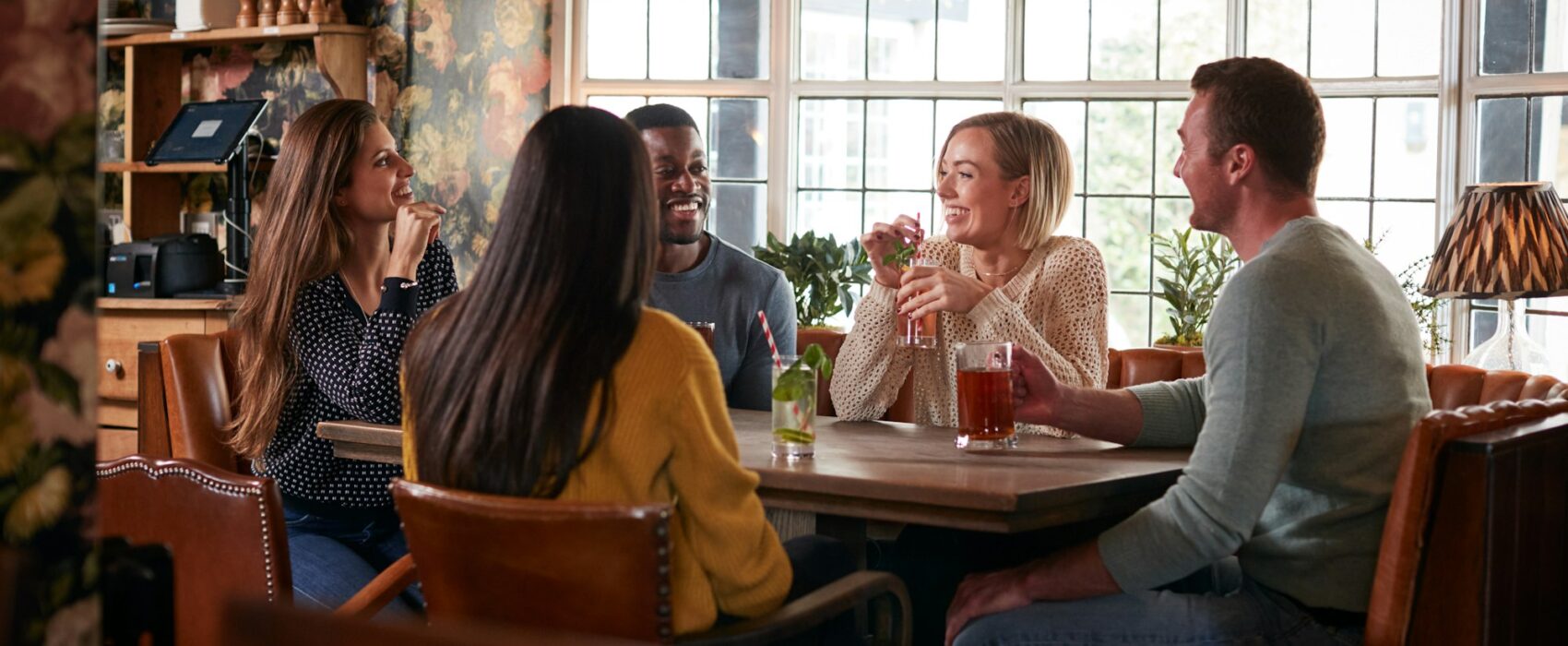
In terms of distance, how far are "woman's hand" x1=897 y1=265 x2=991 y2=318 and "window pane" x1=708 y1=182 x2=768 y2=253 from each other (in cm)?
283

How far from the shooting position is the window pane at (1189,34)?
4.92 meters

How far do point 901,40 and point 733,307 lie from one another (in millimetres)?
2235

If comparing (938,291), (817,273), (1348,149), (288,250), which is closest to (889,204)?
(817,273)

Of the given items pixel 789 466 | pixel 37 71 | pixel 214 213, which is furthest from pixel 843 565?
pixel 214 213

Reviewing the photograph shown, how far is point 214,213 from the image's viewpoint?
20.2 ft

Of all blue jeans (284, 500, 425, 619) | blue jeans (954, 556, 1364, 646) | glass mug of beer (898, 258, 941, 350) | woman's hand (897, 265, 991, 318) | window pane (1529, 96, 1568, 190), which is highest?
window pane (1529, 96, 1568, 190)

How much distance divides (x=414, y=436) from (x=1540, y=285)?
9.35 ft

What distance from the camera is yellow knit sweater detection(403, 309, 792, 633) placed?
67.6 inches

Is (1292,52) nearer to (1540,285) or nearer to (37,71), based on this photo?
(1540,285)

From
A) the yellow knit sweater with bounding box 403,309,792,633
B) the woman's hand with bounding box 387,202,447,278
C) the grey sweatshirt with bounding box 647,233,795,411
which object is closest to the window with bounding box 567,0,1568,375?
the grey sweatshirt with bounding box 647,233,795,411

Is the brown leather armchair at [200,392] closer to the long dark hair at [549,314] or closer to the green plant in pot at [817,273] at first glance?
the long dark hair at [549,314]

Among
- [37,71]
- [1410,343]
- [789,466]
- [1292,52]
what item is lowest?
[789,466]

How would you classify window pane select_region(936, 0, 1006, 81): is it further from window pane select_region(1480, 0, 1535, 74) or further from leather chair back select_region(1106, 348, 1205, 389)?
leather chair back select_region(1106, 348, 1205, 389)

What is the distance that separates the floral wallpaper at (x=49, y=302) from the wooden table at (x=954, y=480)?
1.11 meters
